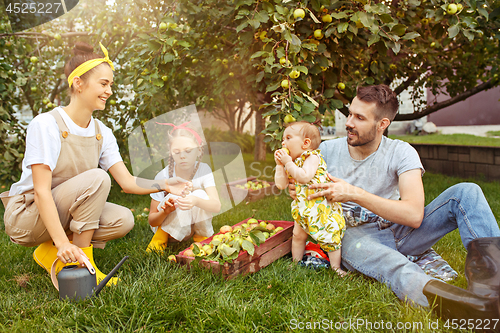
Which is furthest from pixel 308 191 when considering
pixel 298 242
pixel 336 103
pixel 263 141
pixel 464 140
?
pixel 464 140

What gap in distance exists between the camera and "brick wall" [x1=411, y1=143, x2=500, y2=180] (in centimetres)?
521

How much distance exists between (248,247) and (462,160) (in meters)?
5.21

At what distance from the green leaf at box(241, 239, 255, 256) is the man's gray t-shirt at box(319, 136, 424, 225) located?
26.6 inches

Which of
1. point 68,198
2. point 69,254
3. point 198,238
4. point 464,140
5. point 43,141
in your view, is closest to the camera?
point 69,254

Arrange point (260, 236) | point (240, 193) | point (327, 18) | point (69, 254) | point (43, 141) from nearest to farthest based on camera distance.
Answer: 1. point (69, 254)
2. point (43, 141)
3. point (260, 236)
4. point (327, 18)
5. point (240, 193)

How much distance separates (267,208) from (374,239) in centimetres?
174

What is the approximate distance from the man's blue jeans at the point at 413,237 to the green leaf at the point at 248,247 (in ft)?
1.94

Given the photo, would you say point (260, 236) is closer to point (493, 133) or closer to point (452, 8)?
point (452, 8)

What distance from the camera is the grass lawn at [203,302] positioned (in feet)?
5.05

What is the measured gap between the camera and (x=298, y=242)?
2.28 metres

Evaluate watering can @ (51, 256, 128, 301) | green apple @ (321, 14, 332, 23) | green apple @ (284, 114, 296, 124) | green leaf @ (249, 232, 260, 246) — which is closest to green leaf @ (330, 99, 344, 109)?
green apple @ (321, 14, 332, 23)

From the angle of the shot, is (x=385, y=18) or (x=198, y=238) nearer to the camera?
(x=385, y=18)

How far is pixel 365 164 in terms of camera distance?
2.18 metres

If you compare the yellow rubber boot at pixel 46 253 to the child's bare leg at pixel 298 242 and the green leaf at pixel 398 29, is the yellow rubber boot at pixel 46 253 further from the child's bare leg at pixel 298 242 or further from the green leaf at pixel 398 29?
the green leaf at pixel 398 29
